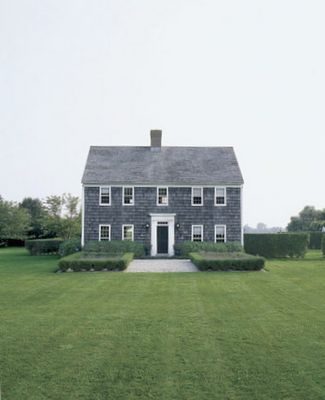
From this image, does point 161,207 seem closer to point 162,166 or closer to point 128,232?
point 128,232

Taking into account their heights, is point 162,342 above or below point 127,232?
below

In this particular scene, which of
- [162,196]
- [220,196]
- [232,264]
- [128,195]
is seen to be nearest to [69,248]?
[128,195]

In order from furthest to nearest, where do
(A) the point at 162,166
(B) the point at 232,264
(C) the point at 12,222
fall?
1. (C) the point at 12,222
2. (A) the point at 162,166
3. (B) the point at 232,264

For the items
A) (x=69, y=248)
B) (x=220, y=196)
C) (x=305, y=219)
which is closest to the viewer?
(x=69, y=248)

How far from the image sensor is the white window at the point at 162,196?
29469 mm

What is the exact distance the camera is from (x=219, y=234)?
96.0 ft

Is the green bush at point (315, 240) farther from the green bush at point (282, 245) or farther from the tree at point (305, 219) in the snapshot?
the tree at point (305, 219)

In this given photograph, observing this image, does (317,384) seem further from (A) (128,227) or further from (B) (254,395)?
(A) (128,227)

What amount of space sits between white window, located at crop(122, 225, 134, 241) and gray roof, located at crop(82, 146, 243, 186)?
3.12 meters

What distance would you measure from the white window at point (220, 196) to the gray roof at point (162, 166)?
50cm

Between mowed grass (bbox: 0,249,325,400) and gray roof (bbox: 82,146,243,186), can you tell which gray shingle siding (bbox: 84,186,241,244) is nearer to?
gray roof (bbox: 82,146,243,186)

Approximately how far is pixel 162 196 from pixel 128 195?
7.95 ft

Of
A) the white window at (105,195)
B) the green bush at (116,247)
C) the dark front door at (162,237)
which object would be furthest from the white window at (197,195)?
the white window at (105,195)

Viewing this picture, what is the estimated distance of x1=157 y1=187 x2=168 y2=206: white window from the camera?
29469mm
